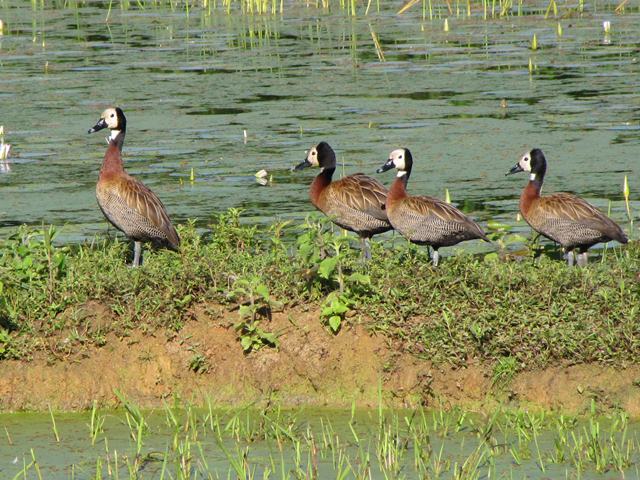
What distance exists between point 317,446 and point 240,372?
3.34ft

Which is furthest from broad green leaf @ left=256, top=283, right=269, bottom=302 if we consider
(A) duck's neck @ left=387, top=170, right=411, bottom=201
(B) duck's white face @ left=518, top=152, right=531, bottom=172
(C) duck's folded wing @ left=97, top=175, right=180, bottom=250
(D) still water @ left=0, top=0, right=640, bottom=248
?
(B) duck's white face @ left=518, top=152, right=531, bottom=172

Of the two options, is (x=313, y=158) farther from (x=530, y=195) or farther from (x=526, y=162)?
(x=530, y=195)

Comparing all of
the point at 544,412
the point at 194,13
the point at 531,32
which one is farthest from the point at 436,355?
the point at 194,13

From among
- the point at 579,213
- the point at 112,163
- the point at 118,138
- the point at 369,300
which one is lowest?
the point at 369,300

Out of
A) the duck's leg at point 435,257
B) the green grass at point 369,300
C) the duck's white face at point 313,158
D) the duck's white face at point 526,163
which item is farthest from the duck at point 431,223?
the duck's white face at point 313,158

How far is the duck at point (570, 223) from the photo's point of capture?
8227 millimetres

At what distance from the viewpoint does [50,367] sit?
21.8ft

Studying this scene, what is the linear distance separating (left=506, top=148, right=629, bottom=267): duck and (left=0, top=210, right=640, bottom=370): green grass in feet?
3.55

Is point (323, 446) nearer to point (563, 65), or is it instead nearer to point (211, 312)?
point (211, 312)

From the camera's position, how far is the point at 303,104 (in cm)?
1424

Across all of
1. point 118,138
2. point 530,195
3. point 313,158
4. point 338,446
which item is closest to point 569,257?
point 530,195

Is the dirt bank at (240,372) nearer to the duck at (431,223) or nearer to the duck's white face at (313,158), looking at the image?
the duck at (431,223)

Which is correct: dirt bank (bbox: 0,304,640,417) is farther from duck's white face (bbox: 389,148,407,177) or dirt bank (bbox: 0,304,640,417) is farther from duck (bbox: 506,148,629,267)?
duck's white face (bbox: 389,148,407,177)

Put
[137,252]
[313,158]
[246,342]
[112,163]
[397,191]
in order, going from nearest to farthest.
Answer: [246,342] < [137,252] < [397,191] < [112,163] < [313,158]
